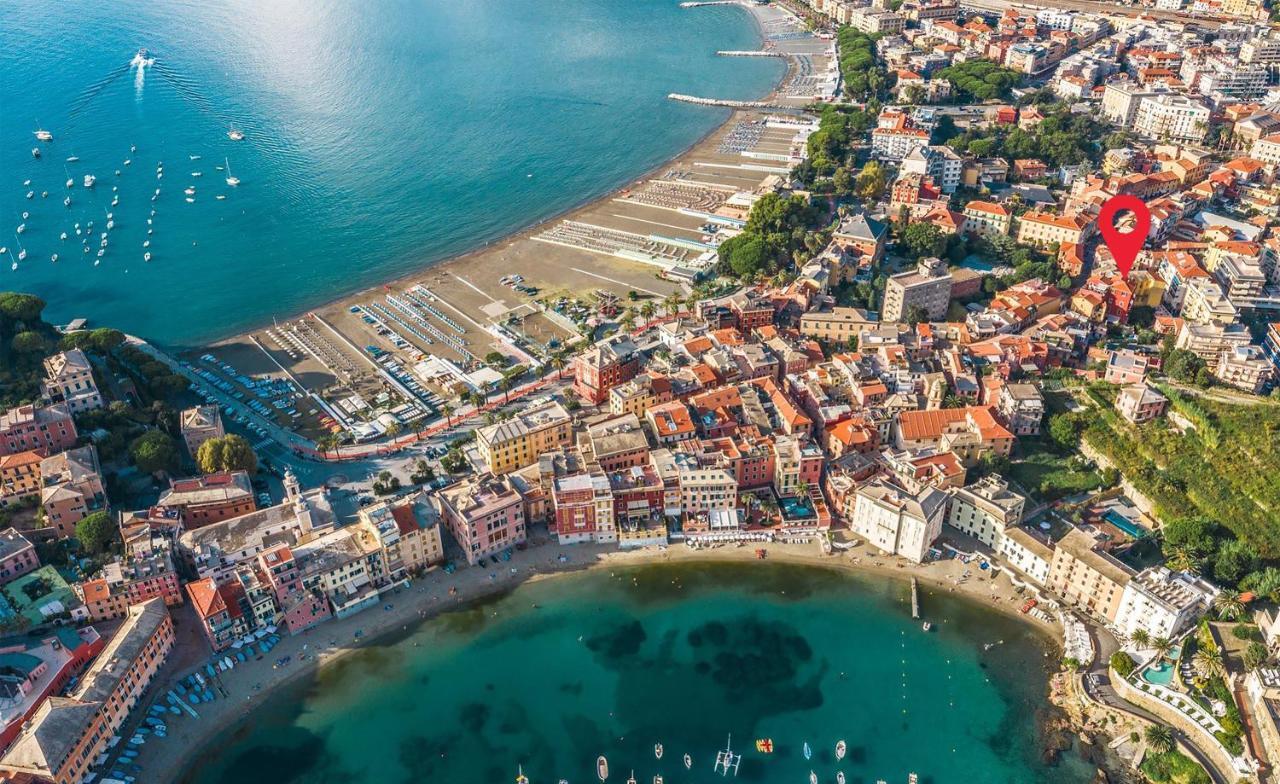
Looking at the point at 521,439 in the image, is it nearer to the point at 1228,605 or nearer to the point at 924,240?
the point at 1228,605

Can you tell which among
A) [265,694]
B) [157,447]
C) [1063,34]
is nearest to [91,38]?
[157,447]

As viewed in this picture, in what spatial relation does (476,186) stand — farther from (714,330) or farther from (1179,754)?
(1179,754)

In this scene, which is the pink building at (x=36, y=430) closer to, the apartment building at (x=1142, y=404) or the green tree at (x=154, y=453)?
the green tree at (x=154, y=453)

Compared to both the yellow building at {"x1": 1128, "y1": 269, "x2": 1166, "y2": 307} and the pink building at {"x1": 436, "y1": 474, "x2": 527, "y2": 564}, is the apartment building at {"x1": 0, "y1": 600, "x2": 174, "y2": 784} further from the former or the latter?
the yellow building at {"x1": 1128, "y1": 269, "x2": 1166, "y2": 307}

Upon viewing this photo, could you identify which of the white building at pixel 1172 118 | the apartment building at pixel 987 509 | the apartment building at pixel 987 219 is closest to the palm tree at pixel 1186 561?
the apartment building at pixel 987 509

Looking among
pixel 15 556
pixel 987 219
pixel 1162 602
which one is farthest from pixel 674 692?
pixel 987 219

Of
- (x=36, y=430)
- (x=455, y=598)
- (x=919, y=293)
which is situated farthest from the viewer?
(x=919, y=293)
